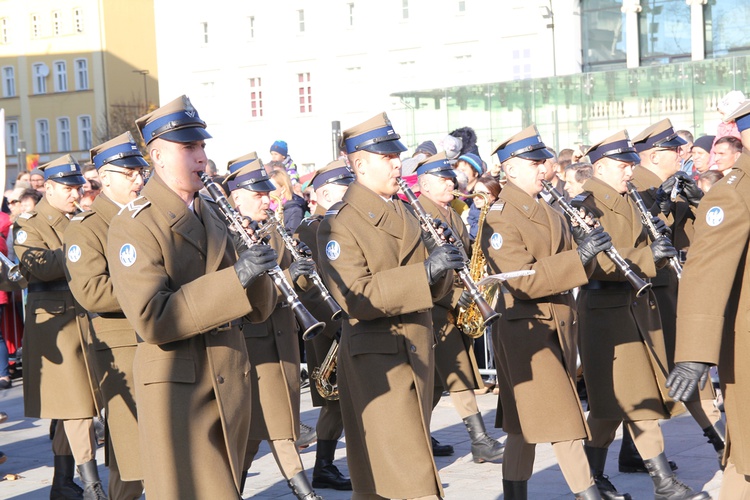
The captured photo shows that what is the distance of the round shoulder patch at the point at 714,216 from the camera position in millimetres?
5203

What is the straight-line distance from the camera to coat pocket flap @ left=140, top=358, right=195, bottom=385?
5223 mm

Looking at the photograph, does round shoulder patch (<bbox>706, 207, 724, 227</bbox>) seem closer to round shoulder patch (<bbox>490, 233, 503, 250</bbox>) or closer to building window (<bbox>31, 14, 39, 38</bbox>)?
round shoulder patch (<bbox>490, 233, 503, 250</bbox>)

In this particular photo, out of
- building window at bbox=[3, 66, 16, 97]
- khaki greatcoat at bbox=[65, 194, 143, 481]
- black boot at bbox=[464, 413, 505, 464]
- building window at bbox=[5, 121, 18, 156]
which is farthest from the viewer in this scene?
building window at bbox=[3, 66, 16, 97]

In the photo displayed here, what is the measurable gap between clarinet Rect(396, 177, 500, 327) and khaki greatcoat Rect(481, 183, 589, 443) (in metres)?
0.51

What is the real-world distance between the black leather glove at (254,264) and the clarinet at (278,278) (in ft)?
0.36

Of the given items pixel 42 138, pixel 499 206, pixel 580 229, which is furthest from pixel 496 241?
pixel 42 138

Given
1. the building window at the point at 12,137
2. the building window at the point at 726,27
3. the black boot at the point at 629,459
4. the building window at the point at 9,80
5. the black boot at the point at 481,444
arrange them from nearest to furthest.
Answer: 1. the black boot at the point at 629,459
2. the black boot at the point at 481,444
3. the building window at the point at 726,27
4. the building window at the point at 12,137
5. the building window at the point at 9,80

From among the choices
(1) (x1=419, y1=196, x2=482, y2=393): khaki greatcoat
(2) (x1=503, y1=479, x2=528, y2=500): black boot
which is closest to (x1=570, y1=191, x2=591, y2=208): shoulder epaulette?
(1) (x1=419, y1=196, x2=482, y2=393): khaki greatcoat

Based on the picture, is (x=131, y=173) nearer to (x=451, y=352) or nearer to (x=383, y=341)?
(x=383, y=341)

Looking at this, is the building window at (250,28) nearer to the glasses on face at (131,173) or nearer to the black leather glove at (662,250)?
the glasses on face at (131,173)

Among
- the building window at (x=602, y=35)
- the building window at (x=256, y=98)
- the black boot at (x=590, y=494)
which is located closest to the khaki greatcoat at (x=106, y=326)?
the black boot at (x=590, y=494)

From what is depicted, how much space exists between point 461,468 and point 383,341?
2951 mm

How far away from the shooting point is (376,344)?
20.2 feet

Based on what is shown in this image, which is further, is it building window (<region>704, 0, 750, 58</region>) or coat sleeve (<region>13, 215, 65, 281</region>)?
building window (<region>704, 0, 750, 58</region>)
